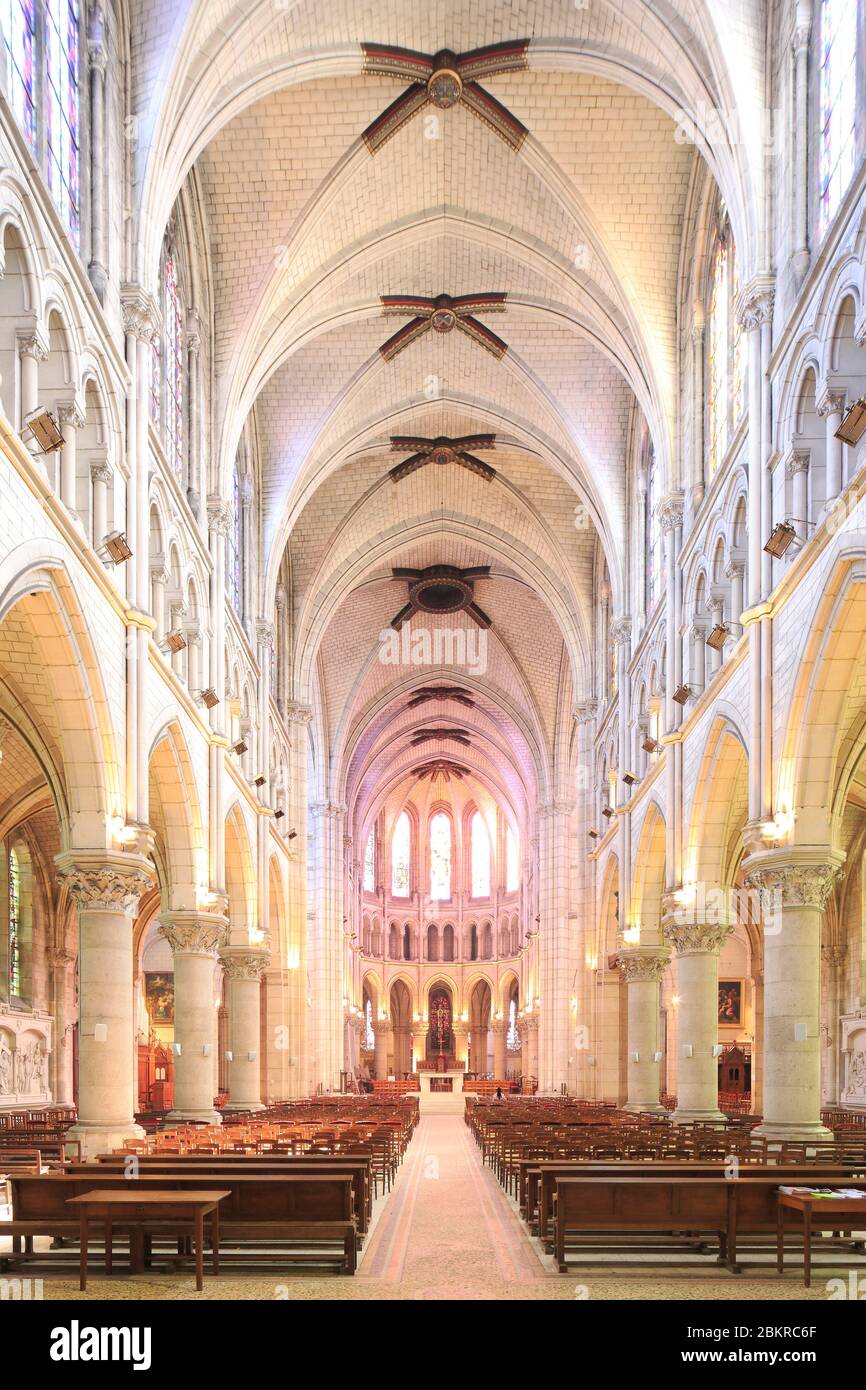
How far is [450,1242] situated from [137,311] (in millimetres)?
14674

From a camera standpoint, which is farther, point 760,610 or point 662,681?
point 662,681

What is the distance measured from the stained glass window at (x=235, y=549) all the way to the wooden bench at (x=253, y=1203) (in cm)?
2131

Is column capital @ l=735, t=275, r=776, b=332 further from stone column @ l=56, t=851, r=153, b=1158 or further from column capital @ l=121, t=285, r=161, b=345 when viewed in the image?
stone column @ l=56, t=851, r=153, b=1158

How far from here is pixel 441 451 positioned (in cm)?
4203

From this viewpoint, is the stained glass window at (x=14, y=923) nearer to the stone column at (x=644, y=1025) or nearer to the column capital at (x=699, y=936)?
the stone column at (x=644, y=1025)

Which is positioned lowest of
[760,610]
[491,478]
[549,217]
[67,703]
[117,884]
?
[117,884]

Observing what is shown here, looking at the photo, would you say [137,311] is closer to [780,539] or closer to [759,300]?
[759,300]

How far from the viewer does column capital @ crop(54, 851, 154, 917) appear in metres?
19.0

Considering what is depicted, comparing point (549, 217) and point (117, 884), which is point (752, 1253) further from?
point (549, 217)

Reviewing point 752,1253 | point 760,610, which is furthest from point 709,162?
point 752,1253

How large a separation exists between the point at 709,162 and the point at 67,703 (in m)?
15.0

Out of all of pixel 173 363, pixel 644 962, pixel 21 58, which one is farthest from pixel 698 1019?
pixel 21 58

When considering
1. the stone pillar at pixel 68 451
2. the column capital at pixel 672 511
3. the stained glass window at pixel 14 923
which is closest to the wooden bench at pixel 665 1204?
the stone pillar at pixel 68 451

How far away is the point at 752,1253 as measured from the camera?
12398 millimetres
